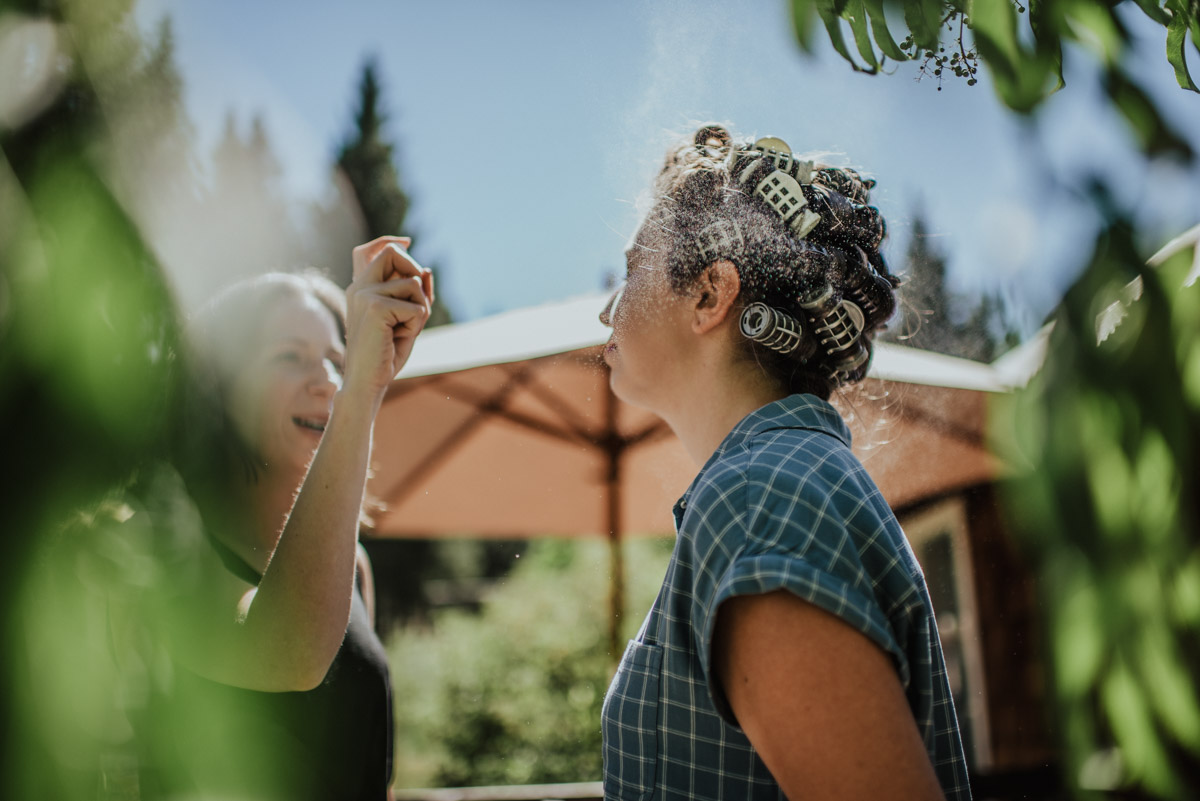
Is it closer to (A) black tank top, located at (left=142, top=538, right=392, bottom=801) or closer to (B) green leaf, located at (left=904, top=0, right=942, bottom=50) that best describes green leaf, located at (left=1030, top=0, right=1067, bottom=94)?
(B) green leaf, located at (left=904, top=0, right=942, bottom=50)

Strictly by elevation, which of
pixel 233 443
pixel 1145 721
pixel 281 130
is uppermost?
pixel 281 130

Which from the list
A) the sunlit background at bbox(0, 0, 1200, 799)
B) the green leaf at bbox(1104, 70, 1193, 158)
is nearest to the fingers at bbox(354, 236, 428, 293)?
the sunlit background at bbox(0, 0, 1200, 799)

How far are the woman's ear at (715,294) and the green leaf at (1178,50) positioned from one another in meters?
0.59

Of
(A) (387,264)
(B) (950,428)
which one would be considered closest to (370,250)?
(A) (387,264)

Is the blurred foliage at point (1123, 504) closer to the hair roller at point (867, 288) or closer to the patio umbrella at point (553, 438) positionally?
the hair roller at point (867, 288)

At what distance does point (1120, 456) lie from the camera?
2.91 feet

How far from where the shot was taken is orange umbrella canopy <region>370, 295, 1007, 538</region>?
298 centimetres

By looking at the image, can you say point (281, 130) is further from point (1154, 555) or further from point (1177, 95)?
Result: point (1154, 555)

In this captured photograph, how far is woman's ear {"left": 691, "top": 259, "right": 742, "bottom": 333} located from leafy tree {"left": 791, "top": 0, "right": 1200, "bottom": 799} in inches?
13.0

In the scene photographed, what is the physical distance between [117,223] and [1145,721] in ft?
3.95

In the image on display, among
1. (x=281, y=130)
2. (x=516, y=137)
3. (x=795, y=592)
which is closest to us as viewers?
(x=795, y=592)

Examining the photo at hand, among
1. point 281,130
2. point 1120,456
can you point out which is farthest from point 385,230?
point 1120,456

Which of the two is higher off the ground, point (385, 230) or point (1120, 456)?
point (385, 230)

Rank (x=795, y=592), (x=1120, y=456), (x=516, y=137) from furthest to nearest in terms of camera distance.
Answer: (x=516, y=137) → (x=1120, y=456) → (x=795, y=592)
